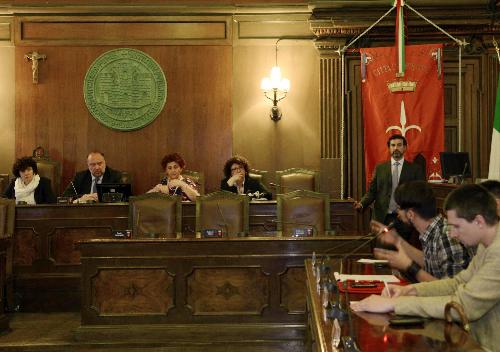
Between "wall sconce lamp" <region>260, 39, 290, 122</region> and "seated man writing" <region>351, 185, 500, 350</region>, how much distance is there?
6.46m

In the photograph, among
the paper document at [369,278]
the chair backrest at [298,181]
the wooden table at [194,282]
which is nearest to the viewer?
the paper document at [369,278]

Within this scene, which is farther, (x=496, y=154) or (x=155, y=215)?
(x=496, y=154)

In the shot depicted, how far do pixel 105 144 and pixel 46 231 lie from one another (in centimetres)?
276

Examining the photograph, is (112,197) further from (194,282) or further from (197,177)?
(194,282)

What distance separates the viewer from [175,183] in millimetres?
7562

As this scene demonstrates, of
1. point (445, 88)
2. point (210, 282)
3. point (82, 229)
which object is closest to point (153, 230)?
point (82, 229)

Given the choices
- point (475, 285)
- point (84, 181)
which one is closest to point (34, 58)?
point (84, 181)

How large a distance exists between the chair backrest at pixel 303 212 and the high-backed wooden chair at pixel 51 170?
3480 millimetres

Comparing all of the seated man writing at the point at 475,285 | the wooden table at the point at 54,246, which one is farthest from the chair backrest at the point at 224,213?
the seated man writing at the point at 475,285

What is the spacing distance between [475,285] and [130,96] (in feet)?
23.9

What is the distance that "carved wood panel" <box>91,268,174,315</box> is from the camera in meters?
5.37

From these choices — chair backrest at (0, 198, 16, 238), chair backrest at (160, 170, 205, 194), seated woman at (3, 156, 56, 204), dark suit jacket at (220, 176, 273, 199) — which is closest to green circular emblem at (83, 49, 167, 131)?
chair backrest at (160, 170, 205, 194)

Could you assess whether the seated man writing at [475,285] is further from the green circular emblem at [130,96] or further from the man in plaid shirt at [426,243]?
the green circular emblem at [130,96]

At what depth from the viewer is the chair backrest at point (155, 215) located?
21.3 ft
